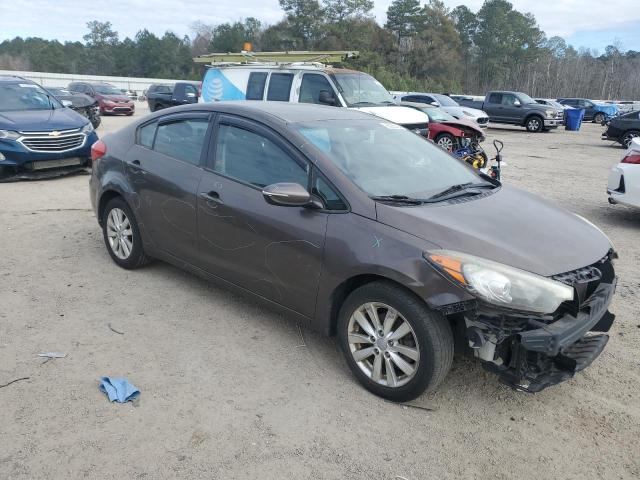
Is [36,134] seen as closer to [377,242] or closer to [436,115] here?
[377,242]

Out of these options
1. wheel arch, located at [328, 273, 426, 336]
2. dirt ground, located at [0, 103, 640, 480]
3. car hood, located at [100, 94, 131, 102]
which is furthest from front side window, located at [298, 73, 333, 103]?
car hood, located at [100, 94, 131, 102]

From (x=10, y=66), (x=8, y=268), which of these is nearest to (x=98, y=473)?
(x=8, y=268)

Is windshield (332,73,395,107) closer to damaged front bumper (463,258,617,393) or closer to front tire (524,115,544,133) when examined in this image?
damaged front bumper (463,258,617,393)

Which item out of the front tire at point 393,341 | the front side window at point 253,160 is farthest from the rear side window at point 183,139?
the front tire at point 393,341

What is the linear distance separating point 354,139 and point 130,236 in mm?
2379

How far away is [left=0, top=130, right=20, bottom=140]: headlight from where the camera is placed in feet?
28.6

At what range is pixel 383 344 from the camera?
321 cm

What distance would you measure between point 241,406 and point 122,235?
2.60 meters

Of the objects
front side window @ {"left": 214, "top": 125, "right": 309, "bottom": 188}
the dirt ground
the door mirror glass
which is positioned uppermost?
front side window @ {"left": 214, "top": 125, "right": 309, "bottom": 188}

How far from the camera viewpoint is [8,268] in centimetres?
520

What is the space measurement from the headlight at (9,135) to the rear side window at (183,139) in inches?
206

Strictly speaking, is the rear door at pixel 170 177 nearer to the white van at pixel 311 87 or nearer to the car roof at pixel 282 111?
the car roof at pixel 282 111

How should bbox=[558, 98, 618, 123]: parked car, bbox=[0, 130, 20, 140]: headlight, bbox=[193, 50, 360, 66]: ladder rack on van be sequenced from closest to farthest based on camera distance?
bbox=[0, 130, 20, 140]: headlight, bbox=[193, 50, 360, 66]: ladder rack on van, bbox=[558, 98, 618, 123]: parked car

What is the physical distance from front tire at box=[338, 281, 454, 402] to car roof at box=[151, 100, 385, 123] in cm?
150
